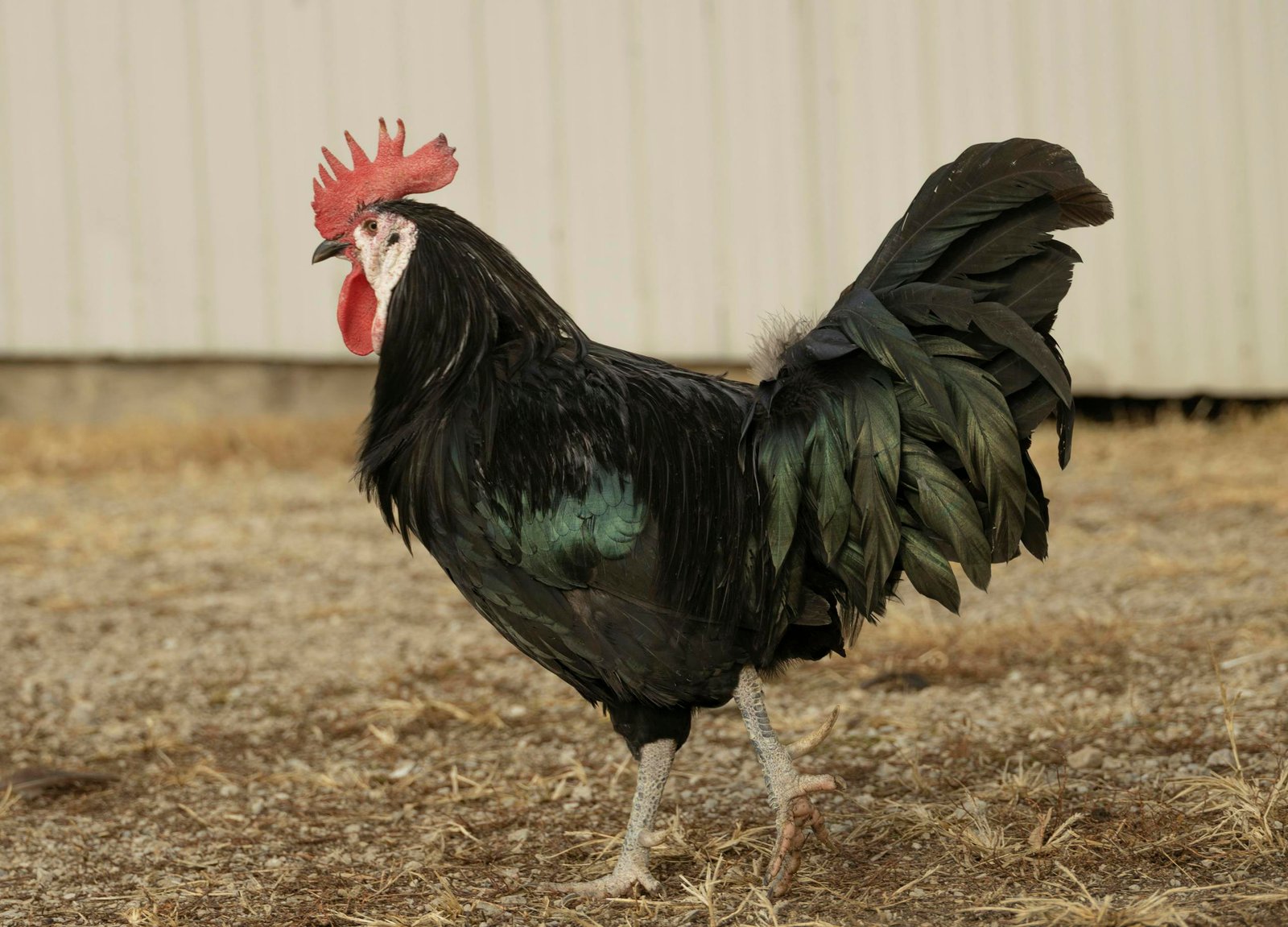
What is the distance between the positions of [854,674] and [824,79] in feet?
17.5

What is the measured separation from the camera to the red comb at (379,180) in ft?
11.7

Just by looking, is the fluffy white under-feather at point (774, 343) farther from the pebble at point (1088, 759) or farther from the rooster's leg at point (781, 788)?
the pebble at point (1088, 759)

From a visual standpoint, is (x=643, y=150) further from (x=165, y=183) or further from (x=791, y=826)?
(x=791, y=826)

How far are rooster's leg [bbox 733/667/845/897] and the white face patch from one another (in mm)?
1248

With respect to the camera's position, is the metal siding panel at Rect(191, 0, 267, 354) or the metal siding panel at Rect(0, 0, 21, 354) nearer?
the metal siding panel at Rect(191, 0, 267, 354)

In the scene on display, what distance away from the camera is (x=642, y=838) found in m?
3.49

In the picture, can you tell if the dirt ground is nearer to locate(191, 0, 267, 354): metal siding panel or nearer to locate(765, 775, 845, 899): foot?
locate(765, 775, 845, 899): foot

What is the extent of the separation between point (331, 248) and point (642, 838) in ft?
5.40

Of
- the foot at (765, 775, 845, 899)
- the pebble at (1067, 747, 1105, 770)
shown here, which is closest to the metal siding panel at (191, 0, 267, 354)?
Answer: the pebble at (1067, 747, 1105, 770)

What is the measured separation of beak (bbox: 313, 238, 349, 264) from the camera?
353 cm

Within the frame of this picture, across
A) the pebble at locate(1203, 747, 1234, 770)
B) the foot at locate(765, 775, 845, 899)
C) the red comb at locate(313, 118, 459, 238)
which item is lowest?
the pebble at locate(1203, 747, 1234, 770)

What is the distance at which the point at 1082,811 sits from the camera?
148 inches

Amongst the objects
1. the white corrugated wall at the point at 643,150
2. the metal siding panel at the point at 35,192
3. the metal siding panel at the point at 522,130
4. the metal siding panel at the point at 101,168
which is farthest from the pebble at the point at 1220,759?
the metal siding panel at the point at 35,192

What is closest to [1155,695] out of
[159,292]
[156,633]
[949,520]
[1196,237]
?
[949,520]
